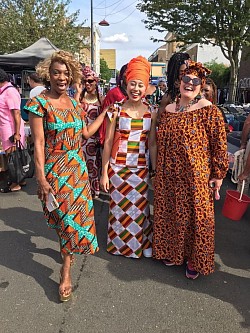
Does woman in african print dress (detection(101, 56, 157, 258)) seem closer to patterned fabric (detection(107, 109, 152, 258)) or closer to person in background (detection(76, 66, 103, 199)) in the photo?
patterned fabric (detection(107, 109, 152, 258))

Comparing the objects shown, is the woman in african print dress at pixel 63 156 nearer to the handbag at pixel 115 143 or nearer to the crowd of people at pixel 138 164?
the crowd of people at pixel 138 164

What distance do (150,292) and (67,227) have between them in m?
0.86

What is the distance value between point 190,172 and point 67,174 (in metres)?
0.96

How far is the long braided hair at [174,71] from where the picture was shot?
9.66 feet

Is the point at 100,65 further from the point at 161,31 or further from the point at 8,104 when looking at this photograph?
the point at 8,104

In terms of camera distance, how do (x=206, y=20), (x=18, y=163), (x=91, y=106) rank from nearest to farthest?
(x=91, y=106), (x=18, y=163), (x=206, y=20)

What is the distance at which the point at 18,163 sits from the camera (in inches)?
185

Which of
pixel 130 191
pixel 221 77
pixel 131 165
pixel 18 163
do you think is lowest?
pixel 18 163

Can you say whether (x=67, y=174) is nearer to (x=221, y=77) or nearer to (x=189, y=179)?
(x=189, y=179)

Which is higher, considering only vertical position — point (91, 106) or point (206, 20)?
point (206, 20)

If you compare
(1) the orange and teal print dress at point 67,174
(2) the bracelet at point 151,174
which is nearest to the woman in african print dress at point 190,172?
(2) the bracelet at point 151,174

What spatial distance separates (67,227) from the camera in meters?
2.42

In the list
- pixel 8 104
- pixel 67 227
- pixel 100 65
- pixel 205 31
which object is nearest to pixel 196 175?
pixel 67 227

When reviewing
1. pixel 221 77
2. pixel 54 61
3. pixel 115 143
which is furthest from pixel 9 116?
pixel 221 77
